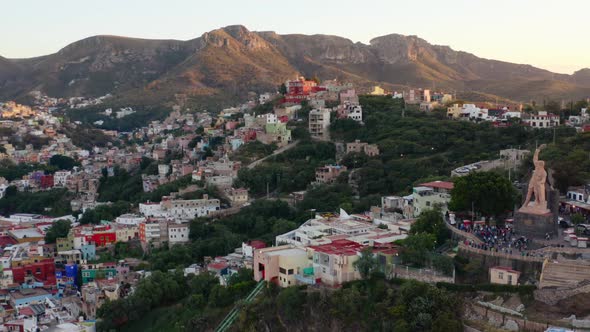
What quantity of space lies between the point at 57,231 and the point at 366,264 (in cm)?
2249

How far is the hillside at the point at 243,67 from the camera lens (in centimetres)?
9838

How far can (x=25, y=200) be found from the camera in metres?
49.8

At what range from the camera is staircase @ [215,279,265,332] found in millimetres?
22359

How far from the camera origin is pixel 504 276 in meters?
18.7

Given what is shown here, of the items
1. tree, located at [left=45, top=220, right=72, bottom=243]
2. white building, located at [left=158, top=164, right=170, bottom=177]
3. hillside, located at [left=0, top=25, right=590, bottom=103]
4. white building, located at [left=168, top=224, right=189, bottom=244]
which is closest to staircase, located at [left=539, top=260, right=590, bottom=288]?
white building, located at [left=168, top=224, right=189, bottom=244]

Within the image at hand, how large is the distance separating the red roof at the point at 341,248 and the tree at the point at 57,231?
63.8 ft

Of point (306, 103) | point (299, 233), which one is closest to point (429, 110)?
point (306, 103)

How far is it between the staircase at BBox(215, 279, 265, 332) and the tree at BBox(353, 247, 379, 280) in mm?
3921

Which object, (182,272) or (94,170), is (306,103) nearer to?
(94,170)

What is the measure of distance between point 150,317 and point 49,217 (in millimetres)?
22124

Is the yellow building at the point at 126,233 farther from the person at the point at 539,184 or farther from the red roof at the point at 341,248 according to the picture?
the person at the point at 539,184

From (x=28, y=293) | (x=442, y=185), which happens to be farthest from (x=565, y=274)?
(x=28, y=293)

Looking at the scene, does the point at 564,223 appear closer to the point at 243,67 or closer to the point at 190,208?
the point at 190,208

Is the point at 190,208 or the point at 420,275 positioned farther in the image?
the point at 190,208
